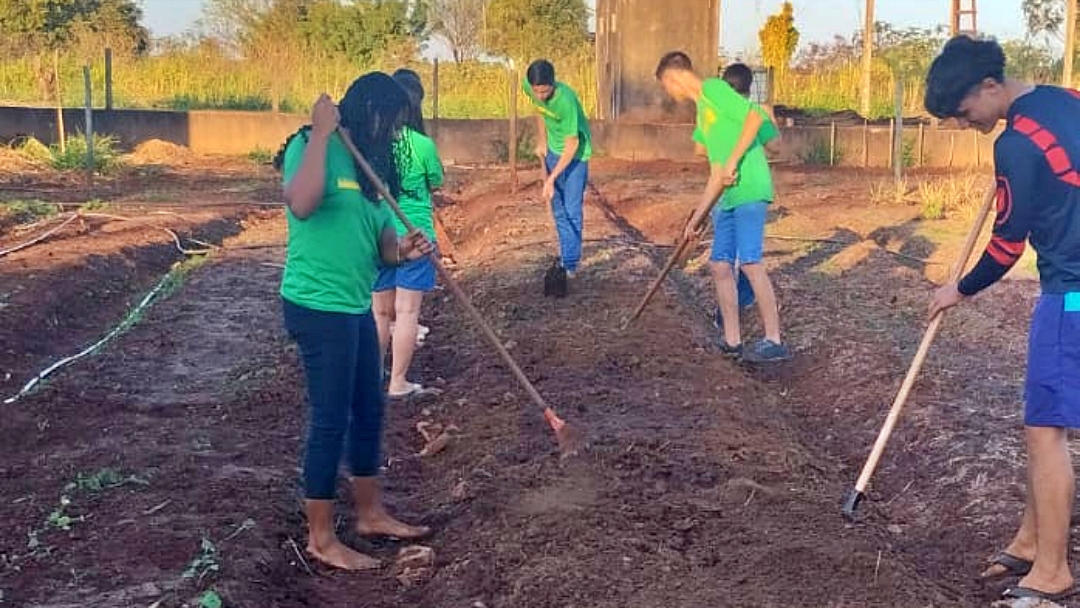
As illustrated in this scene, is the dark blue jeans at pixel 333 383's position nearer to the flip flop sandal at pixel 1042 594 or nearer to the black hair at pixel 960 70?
the black hair at pixel 960 70

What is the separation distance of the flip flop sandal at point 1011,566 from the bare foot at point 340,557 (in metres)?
2.21

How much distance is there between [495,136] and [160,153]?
19.7 ft

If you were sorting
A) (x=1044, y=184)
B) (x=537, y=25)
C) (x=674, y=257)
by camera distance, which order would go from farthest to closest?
1. (x=537, y=25)
2. (x=674, y=257)
3. (x=1044, y=184)

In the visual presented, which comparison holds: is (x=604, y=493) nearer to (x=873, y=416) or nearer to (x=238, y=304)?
(x=873, y=416)

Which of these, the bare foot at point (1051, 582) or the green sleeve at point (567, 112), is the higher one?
the green sleeve at point (567, 112)

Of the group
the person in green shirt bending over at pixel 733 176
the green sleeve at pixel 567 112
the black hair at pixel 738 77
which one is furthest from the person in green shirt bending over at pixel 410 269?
the green sleeve at pixel 567 112

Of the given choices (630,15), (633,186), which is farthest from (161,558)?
(630,15)

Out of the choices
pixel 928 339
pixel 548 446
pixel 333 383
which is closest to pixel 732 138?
pixel 548 446

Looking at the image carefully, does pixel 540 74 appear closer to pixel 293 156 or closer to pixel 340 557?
pixel 293 156

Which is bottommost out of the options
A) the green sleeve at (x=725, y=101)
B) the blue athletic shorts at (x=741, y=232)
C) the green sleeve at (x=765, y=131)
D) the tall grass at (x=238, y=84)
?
the blue athletic shorts at (x=741, y=232)

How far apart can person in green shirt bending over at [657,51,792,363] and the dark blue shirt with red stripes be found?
3.20 meters

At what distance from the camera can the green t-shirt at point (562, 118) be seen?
29.9ft

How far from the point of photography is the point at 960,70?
406 centimetres

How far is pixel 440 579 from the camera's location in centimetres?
455
